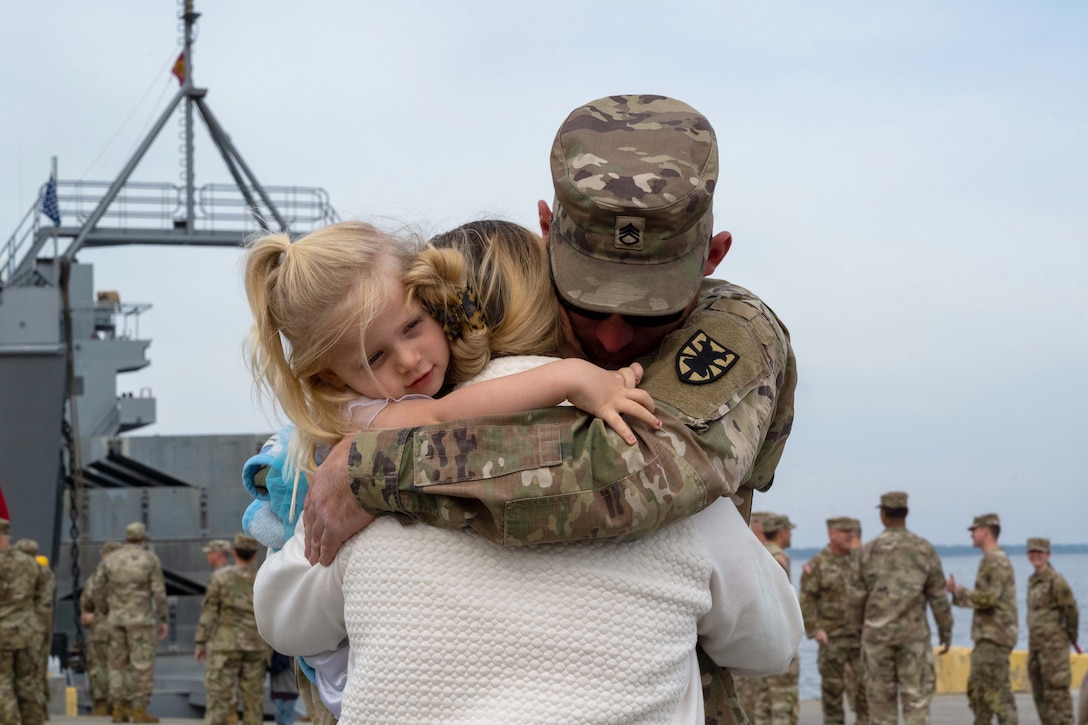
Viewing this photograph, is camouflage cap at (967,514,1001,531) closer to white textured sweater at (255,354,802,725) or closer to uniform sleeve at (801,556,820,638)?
uniform sleeve at (801,556,820,638)

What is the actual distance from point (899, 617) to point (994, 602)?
40.9 inches

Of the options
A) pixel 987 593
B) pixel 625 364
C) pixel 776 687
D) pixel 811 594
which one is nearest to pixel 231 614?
pixel 776 687

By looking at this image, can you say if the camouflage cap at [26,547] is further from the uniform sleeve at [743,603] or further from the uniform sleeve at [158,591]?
the uniform sleeve at [743,603]

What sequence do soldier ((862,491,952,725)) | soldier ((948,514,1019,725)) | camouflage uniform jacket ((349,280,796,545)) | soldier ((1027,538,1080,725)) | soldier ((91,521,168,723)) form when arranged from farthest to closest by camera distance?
soldier ((91,521,168,723)) → soldier ((1027,538,1080,725)) → soldier ((948,514,1019,725)) → soldier ((862,491,952,725)) → camouflage uniform jacket ((349,280,796,545))

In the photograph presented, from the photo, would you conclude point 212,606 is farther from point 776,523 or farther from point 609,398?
point 609,398

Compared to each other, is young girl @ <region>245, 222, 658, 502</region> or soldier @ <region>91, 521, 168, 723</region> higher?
young girl @ <region>245, 222, 658, 502</region>

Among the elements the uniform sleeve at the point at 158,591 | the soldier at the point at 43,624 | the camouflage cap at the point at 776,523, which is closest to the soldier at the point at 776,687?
the camouflage cap at the point at 776,523

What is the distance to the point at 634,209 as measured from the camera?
5.55 ft

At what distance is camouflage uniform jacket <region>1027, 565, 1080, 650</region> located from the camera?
10.9 metres

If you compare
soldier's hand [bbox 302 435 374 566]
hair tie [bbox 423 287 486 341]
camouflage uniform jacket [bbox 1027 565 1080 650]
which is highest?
hair tie [bbox 423 287 486 341]

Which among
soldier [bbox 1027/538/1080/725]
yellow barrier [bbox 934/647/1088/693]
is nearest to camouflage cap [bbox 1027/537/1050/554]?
soldier [bbox 1027/538/1080/725]

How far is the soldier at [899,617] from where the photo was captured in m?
9.74

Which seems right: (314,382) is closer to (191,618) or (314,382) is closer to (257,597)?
(257,597)

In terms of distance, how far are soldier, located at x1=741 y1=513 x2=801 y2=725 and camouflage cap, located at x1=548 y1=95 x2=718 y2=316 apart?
8333 mm
